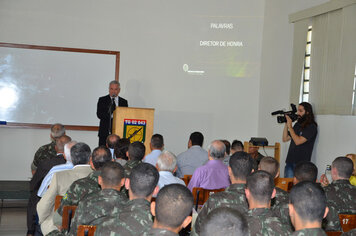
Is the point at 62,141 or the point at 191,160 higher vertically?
the point at 62,141

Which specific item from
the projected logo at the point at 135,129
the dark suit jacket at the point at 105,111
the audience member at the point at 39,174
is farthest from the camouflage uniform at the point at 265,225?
the dark suit jacket at the point at 105,111

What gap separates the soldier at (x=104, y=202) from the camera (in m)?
2.78

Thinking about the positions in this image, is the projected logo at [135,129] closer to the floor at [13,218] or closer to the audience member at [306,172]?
the floor at [13,218]

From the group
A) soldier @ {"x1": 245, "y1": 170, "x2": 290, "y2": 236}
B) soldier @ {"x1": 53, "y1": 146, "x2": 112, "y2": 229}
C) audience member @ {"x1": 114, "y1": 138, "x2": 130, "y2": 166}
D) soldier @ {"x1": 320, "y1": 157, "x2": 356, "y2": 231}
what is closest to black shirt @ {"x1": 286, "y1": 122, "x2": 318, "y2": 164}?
soldier @ {"x1": 320, "y1": 157, "x2": 356, "y2": 231}

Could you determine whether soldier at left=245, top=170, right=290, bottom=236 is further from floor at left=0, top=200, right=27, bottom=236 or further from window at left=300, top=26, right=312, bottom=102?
window at left=300, top=26, right=312, bottom=102

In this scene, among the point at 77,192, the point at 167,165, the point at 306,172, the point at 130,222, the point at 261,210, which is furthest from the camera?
the point at 167,165

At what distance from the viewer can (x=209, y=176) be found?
14.6ft

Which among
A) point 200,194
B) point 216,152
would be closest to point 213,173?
point 216,152

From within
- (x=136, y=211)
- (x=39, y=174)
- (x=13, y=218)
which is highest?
(x=136, y=211)

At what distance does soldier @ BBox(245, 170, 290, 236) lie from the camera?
238 centimetres

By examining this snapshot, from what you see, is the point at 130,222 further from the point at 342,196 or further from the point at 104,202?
the point at 342,196

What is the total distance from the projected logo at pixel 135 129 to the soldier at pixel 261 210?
Result: 158 inches

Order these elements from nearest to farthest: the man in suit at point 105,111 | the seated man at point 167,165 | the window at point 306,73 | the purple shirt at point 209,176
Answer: the seated man at point 167,165 → the purple shirt at point 209,176 → the man in suit at point 105,111 → the window at point 306,73

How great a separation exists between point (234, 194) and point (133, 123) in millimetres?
3623
